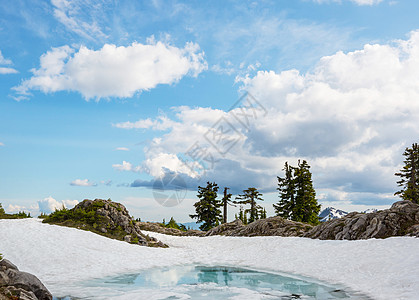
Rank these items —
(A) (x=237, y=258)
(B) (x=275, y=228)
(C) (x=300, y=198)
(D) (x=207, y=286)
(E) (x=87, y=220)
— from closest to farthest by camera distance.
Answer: (D) (x=207, y=286)
(A) (x=237, y=258)
(E) (x=87, y=220)
(B) (x=275, y=228)
(C) (x=300, y=198)

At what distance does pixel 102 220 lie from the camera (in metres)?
28.3

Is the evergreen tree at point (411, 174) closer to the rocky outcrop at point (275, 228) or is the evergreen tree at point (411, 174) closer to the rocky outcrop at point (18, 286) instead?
the rocky outcrop at point (275, 228)

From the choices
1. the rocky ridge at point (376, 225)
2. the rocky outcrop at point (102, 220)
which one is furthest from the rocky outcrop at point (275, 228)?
Result: the rocky outcrop at point (102, 220)

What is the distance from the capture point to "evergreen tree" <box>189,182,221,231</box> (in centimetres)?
5703

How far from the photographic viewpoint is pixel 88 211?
2892cm

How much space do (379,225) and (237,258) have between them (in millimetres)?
10667

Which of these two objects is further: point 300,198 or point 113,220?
point 300,198

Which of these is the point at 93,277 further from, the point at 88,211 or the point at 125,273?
the point at 88,211

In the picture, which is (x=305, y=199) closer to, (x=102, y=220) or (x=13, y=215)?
(x=102, y=220)

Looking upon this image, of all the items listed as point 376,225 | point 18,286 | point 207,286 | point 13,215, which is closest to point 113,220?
point 13,215

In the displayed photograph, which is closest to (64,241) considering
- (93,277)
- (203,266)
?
(93,277)

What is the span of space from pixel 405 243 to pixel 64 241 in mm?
22075

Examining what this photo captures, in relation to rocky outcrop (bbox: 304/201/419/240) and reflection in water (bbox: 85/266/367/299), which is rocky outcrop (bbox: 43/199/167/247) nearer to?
reflection in water (bbox: 85/266/367/299)

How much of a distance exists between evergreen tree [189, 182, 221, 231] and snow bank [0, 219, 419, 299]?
30915 mm
